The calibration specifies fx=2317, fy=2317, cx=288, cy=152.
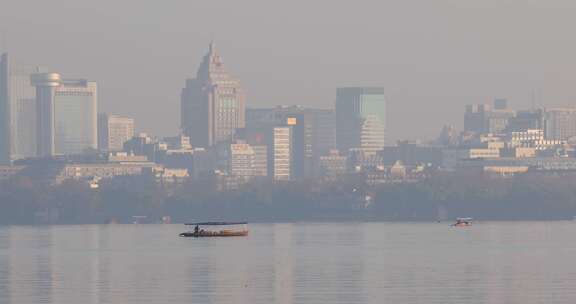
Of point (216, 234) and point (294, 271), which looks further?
point (216, 234)

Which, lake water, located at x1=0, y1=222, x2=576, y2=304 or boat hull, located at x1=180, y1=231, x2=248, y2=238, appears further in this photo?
boat hull, located at x1=180, y1=231, x2=248, y2=238

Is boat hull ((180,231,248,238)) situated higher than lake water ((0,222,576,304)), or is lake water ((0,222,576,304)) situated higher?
lake water ((0,222,576,304))

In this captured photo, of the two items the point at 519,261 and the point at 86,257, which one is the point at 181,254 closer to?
the point at 86,257

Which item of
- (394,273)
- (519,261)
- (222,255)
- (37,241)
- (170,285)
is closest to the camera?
(170,285)

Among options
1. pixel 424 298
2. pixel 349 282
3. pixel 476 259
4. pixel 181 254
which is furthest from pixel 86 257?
pixel 424 298

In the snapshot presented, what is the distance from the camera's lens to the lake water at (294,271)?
290ft

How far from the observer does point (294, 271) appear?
104188 millimetres

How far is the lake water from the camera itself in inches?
3474

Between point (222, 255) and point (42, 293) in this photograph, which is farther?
point (222, 255)

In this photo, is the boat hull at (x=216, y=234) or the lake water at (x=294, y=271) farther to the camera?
the boat hull at (x=216, y=234)

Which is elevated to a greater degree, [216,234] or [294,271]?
[294,271]

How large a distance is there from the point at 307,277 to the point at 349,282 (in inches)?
147

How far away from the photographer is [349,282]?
314 feet

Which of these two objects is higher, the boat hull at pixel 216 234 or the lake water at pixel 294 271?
the lake water at pixel 294 271
